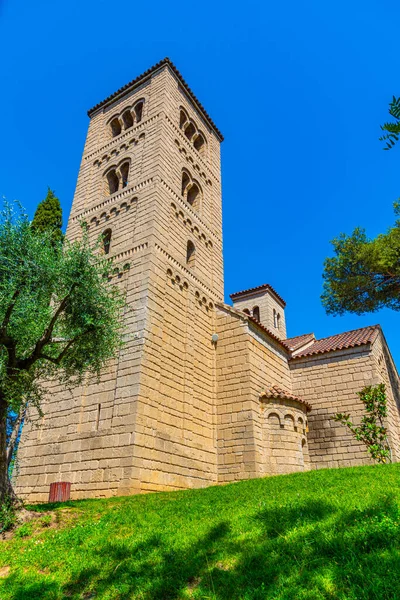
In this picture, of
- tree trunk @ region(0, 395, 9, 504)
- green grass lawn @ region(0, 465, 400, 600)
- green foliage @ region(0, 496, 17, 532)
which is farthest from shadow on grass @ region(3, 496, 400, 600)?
tree trunk @ region(0, 395, 9, 504)

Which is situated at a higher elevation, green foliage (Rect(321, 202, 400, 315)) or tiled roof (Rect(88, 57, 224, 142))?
tiled roof (Rect(88, 57, 224, 142))

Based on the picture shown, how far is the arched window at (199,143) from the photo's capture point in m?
25.2

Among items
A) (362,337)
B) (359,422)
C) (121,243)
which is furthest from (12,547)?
(362,337)

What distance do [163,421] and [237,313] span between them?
6.26 m

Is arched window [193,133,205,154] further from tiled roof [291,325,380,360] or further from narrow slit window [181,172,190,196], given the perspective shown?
tiled roof [291,325,380,360]

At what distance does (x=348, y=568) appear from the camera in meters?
4.70

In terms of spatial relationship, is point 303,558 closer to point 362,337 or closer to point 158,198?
point 158,198

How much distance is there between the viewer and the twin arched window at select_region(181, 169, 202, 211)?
21.8 m

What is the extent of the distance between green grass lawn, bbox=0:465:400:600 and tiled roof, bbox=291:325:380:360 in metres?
11.3

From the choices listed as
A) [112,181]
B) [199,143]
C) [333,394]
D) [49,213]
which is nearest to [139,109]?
[199,143]

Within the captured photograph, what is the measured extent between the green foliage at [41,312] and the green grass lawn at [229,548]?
3450mm

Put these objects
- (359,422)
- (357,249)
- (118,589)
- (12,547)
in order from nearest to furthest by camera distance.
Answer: (118,589) < (12,547) < (359,422) < (357,249)

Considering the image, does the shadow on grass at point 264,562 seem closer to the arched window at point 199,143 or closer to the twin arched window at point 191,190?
the twin arched window at point 191,190

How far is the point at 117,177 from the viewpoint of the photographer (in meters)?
21.4
